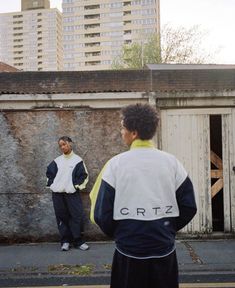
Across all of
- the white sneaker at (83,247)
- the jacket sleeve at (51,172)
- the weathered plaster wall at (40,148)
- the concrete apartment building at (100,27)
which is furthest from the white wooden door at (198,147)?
the concrete apartment building at (100,27)

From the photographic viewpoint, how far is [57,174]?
7406mm

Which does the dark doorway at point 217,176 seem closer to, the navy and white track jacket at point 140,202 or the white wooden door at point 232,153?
the white wooden door at point 232,153

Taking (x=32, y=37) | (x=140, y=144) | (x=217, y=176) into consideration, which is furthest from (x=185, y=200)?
(x=32, y=37)

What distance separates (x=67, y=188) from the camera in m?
7.34

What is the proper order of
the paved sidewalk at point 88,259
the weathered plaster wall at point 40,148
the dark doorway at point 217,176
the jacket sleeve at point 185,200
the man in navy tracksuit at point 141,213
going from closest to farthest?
the man in navy tracksuit at point 141,213 → the jacket sleeve at point 185,200 → the paved sidewalk at point 88,259 → the weathered plaster wall at point 40,148 → the dark doorway at point 217,176

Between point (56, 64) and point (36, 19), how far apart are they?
79.6ft

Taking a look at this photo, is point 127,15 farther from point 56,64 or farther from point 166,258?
point 166,258

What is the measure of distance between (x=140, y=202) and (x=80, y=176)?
4733 mm

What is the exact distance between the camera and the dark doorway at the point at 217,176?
8133mm

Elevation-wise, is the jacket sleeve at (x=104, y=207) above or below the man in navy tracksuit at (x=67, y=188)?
above

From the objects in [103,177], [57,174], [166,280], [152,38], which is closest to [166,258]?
[166,280]

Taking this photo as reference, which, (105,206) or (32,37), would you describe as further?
(32,37)

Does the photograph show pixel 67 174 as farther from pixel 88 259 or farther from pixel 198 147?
pixel 198 147

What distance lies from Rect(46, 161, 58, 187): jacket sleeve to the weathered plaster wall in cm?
58
